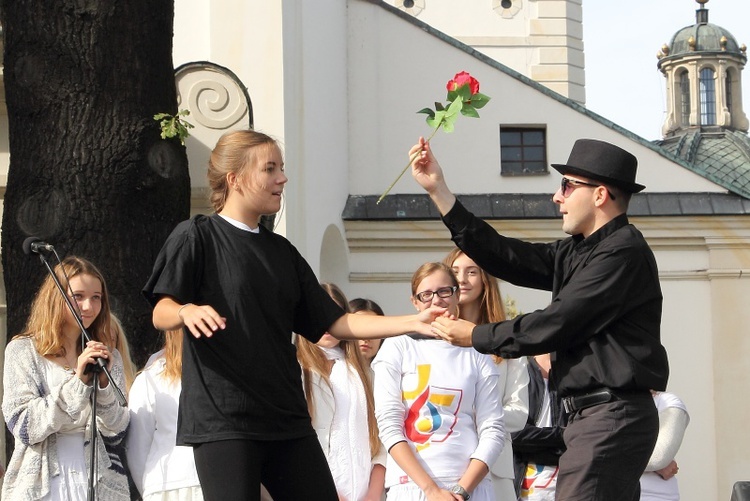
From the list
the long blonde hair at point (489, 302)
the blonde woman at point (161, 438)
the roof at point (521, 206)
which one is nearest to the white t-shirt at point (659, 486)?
the long blonde hair at point (489, 302)

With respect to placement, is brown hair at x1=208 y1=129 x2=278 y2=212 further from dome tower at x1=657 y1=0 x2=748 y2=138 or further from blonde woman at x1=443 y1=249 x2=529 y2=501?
dome tower at x1=657 y1=0 x2=748 y2=138

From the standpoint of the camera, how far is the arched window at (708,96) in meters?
38.7

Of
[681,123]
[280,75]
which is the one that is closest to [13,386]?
[280,75]

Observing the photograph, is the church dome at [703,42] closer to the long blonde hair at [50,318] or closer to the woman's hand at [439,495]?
the woman's hand at [439,495]

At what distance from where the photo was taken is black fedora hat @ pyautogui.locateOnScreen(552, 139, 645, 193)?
244 inches

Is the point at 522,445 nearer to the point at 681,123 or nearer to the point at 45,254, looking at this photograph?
the point at 45,254

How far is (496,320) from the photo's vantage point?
7.98 m

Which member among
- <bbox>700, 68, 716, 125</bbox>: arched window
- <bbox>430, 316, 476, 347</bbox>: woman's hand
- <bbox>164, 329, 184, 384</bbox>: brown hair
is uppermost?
<bbox>700, 68, 716, 125</bbox>: arched window

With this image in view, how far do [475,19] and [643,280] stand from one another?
25.8 m

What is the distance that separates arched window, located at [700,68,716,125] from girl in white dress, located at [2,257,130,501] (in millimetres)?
33228

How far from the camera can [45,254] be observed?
683 centimetres

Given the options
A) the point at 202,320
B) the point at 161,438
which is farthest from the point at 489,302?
the point at 202,320

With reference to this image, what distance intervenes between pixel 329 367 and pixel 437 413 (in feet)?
2.87

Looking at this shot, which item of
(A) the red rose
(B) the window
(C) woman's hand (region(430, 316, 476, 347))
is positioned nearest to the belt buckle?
(C) woman's hand (region(430, 316, 476, 347))
